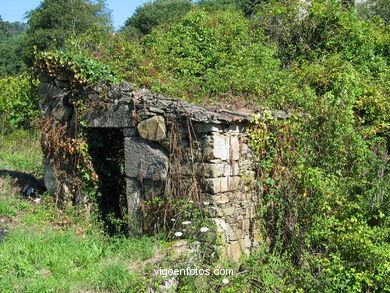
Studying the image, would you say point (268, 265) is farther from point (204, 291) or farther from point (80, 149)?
point (80, 149)

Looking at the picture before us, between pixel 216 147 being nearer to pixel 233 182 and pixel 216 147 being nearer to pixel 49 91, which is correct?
pixel 233 182

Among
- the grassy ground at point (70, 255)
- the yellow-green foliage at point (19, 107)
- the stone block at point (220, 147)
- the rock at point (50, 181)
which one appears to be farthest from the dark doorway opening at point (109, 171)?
the yellow-green foliage at point (19, 107)

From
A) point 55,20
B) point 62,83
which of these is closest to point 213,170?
point 62,83

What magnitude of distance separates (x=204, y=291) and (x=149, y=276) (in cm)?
66

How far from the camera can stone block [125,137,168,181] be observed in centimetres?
586

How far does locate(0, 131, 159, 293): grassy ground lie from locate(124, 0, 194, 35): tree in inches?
750

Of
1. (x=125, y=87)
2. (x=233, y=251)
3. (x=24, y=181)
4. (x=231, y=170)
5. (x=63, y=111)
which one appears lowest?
(x=233, y=251)

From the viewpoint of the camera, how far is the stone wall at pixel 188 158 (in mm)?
5504

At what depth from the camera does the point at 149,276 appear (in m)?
4.65

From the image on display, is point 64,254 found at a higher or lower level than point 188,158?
lower

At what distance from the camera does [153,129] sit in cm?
588

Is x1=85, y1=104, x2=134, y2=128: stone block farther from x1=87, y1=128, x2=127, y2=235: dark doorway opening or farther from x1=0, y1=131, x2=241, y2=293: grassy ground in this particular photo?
x1=0, y1=131, x2=241, y2=293: grassy ground

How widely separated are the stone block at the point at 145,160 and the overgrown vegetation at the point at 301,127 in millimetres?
1168

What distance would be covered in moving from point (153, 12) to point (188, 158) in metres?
21.6
